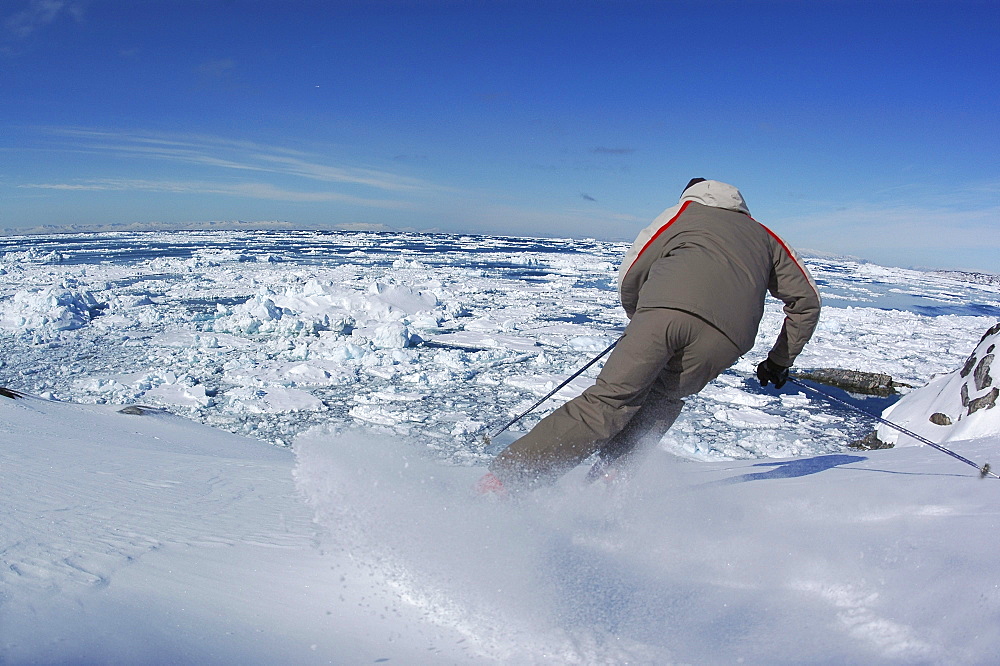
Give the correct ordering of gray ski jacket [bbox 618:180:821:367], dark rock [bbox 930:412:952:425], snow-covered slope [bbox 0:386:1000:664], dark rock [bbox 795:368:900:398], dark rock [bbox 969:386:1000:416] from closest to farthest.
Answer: snow-covered slope [bbox 0:386:1000:664]
gray ski jacket [bbox 618:180:821:367]
dark rock [bbox 969:386:1000:416]
dark rock [bbox 930:412:952:425]
dark rock [bbox 795:368:900:398]

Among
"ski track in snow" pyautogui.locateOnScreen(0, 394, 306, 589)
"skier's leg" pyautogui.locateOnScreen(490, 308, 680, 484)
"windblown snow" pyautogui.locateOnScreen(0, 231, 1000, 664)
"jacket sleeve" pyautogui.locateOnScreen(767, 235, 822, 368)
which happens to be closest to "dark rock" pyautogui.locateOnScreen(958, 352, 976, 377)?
"windblown snow" pyautogui.locateOnScreen(0, 231, 1000, 664)

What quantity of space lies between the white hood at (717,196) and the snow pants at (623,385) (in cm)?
43

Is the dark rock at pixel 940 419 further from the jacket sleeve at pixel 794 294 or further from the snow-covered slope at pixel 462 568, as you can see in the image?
the jacket sleeve at pixel 794 294

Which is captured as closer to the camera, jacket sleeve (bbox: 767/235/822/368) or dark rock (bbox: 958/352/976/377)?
jacket sleeve (bbox: 767/235/822/368)

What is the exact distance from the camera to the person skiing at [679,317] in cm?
160

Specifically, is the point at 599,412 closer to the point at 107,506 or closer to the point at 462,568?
the point at 462,568

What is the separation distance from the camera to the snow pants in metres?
1.61

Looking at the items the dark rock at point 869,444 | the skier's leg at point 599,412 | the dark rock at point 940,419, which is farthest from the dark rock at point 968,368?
the skier's leg at point 599,412

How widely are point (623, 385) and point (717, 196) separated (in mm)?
702

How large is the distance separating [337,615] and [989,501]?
5.62 feet

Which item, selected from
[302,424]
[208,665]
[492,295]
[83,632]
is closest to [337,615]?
[208,665]

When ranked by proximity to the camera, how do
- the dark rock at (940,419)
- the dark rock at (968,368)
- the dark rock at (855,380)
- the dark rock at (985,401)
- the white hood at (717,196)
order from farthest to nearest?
1. the dark rock at (855,380)
2. the dark rock at (968,368)
3. the dark rock at (940,419)
4. the dark rock at (985,401)
5. the white hood at (717,196)

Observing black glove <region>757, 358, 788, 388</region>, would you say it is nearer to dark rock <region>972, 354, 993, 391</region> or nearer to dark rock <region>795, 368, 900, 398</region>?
dark rock <region>972, 354, 993, 391</region>

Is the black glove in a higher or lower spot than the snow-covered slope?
higher
